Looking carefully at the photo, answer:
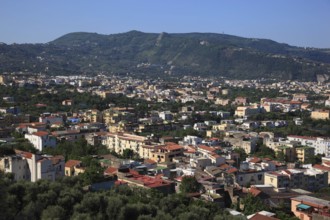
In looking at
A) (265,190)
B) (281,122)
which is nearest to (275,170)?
(265,190)

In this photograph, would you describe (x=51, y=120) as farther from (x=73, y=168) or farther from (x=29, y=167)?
(x=29, y=167)

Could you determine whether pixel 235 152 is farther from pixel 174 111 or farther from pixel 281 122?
pixel 174 111

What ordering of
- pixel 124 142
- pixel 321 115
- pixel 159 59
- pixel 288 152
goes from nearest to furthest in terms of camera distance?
pixel 288 152 → pixel 124 142 → pixel 321 115 → pixel 159 59

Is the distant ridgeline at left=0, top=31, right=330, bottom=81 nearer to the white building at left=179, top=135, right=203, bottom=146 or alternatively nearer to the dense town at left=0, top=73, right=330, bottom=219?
the dense town at left=0, top=73, right=330, bottom=219

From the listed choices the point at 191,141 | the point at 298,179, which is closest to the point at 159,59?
the point at 191,141

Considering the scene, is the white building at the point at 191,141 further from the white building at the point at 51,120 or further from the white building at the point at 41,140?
the white building at the point at 51,120

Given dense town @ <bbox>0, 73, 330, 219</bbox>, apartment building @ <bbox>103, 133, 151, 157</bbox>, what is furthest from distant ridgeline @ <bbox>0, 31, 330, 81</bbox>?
apartment building @ <bbox>103, 133, 151, 157</bbox>

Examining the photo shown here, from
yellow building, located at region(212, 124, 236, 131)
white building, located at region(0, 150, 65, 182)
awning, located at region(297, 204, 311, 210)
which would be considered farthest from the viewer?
yellow building, located at region(212, 124, 236, 131)
